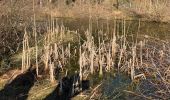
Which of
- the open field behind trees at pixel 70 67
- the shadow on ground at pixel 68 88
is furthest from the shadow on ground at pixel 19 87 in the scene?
the shadow on ground at pixel 68 88

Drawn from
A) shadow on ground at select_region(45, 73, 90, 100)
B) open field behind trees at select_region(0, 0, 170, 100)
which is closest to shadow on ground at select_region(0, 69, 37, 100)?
open field behind trees at select_region(0, 0, 170, 100)

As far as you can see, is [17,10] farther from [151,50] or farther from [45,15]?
[45,15]

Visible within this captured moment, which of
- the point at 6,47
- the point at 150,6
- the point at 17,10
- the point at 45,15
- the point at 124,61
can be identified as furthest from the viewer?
the point at 150,6

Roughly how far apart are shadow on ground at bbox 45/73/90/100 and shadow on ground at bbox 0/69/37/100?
27.9 inches

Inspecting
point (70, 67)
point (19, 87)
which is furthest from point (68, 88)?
point (70, 67)

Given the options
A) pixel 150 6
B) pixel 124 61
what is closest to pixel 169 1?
pixel 150 6

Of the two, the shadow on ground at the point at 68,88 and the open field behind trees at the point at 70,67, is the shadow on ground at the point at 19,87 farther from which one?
the shadow on ground at the point at 68,88

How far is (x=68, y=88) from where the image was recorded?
927 centimetres

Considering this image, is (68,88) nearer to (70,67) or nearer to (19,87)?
(19,87)

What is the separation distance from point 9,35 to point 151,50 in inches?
185

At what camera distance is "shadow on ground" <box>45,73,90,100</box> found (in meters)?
8.85

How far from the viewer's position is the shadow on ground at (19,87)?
29.6 feet

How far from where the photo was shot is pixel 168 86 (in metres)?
8.84

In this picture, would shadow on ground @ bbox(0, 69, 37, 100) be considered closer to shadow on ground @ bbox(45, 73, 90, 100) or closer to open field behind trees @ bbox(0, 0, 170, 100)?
open field behind trees @ bbox(0, 0, 170, 100)
